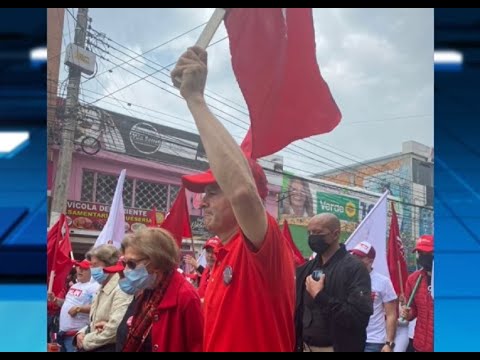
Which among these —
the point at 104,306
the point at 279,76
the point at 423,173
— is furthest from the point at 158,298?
the point at 423,173

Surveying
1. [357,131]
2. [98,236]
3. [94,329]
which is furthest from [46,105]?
[357,131]

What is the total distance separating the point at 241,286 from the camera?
258cm

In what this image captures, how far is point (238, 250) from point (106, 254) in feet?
2.92

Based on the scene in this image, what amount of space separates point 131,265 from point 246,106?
93 cm

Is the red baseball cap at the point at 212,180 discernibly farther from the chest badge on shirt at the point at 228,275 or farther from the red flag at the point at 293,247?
the chest badge on shirt at the point at 228,275

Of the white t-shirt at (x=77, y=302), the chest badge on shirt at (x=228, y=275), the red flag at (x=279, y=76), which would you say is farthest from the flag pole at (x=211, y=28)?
the white t-shirt at (x=77, y=302)

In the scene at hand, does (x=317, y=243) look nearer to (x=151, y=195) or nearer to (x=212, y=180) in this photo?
(x=212, y=180)

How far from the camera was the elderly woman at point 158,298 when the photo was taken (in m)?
2.59

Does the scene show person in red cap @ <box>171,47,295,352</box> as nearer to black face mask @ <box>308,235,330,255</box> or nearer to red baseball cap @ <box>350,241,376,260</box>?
black face mask @ <box>308,235,330,255</box>

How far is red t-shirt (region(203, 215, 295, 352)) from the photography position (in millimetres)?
2562

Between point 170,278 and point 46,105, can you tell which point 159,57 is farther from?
point 170,278

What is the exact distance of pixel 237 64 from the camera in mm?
2781

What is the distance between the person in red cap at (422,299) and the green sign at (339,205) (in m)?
0.35

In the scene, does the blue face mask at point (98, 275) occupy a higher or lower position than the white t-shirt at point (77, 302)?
higher
